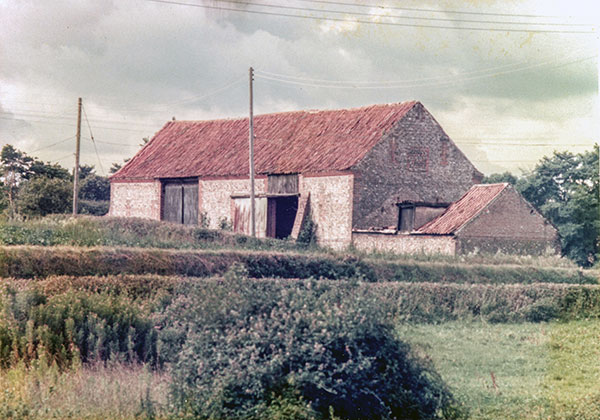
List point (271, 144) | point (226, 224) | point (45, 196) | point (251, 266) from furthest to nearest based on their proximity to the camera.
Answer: point (271, 144) < point (45, 196) < point (226, 224) < point (251, 266)

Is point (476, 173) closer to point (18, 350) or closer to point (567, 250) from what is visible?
point (567, 250)

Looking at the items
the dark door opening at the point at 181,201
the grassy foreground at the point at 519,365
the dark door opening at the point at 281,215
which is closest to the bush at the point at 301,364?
the grassy foreground at the point at 519,365

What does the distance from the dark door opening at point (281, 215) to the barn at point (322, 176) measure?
51 mm

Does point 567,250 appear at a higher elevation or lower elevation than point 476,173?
lower

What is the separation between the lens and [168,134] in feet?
160

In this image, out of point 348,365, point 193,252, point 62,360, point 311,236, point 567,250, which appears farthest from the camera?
point 567,250

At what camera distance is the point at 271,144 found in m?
42.3

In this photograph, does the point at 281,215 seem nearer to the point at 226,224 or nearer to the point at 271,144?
the point at 226,224

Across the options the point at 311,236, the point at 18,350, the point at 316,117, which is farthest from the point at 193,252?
the point at 316,117

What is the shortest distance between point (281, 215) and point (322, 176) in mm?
3679

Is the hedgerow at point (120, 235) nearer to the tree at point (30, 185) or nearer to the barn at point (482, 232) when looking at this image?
the barn at point (482, 232)

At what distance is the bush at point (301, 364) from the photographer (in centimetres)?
1014

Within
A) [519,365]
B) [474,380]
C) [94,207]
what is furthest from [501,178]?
[474,380]

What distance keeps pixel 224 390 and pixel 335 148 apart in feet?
96.3
